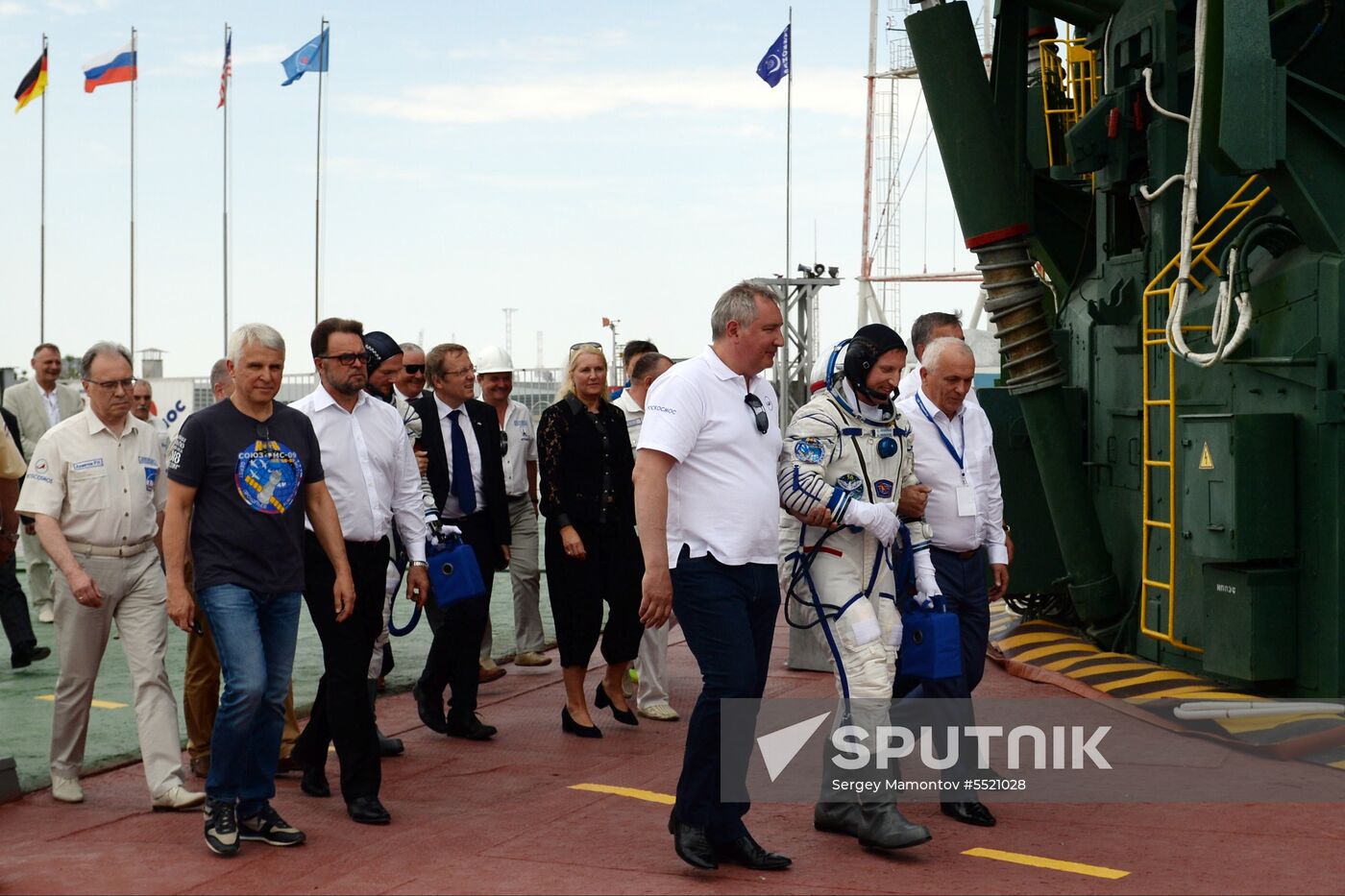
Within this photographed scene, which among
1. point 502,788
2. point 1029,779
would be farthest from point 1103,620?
point 502,788

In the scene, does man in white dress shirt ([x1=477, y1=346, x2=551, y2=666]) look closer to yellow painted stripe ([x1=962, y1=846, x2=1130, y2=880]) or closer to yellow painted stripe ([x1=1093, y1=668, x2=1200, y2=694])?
yellow painted stripe ([x1=1093, y1=668, x2=1200, y2=694])

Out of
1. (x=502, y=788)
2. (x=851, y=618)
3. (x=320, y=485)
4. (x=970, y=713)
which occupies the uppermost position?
(x=320, y=485)

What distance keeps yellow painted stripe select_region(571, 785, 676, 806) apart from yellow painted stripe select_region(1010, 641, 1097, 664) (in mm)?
3955

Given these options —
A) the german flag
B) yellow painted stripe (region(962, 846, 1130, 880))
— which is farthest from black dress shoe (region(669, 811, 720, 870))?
the german flag

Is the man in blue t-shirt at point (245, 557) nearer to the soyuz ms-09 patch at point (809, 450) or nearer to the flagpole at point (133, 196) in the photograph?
the soyuz ms-09 patch at point (809, 450)

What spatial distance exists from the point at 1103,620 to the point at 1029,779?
3711 mm

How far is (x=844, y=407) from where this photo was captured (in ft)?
19.8

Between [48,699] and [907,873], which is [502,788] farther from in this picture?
[48,699]

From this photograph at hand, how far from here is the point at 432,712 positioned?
27.1 ft

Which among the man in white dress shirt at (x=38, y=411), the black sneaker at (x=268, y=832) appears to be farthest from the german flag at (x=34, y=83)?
the black sneaker at (x=268, y=832)

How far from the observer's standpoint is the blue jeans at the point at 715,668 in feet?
18.1

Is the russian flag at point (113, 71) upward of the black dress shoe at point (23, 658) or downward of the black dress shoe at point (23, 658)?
upward

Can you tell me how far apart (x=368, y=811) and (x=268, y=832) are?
19.5 inches

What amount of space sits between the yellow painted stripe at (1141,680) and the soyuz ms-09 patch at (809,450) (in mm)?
3951
